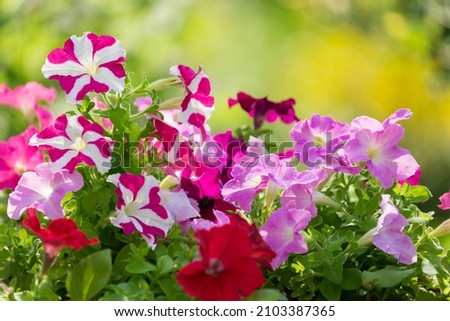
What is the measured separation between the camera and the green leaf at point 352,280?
1166 millimetres

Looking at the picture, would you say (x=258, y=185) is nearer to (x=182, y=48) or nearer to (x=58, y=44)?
(x=58, y=44)

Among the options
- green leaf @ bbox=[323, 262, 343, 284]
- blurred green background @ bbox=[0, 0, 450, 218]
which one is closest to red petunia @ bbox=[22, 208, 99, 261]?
green leaf @ bbox=[323, 262, 343, 284]

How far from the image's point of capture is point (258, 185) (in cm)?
122

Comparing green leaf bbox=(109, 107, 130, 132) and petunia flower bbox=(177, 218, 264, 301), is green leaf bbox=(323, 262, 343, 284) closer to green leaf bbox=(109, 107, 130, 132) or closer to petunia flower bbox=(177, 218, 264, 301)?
petunia flower bbox=(177, 218, 264, 301)

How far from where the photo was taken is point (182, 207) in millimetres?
1200

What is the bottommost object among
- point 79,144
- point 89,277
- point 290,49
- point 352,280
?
point 290,49

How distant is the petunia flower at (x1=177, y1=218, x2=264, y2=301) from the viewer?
1003mm

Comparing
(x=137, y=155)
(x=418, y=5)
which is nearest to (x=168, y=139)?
(x=137, y=155)

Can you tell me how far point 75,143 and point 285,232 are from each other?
0.34 m

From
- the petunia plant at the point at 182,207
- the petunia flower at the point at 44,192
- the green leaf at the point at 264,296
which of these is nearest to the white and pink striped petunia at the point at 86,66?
the petunia plant at the point at 182,207

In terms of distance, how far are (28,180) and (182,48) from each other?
3.44 metres

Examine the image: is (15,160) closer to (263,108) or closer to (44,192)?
(44,192)

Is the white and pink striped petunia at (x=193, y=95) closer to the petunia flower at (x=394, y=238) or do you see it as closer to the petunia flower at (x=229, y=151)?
the petunia flower at (x=229, y=151)

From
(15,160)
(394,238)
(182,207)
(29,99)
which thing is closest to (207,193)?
(182,207)
